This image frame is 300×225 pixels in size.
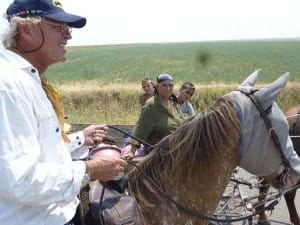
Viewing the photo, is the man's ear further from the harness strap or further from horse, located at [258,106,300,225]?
the harness strap

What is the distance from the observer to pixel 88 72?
46.1m

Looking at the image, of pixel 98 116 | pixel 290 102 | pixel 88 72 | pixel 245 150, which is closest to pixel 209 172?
pixel 245 150

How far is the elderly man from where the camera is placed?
4.92ft

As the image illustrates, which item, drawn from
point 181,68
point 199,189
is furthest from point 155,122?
point 181,68

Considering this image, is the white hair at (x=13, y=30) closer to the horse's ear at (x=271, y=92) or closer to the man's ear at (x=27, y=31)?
the man's ear at (x=27, y=31)

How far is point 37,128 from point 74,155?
82cm

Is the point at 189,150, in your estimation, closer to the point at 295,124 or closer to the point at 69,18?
the point at 69,18

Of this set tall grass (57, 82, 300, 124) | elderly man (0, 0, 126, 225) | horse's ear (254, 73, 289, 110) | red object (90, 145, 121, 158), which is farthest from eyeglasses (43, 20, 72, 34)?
tall grass (57, 82, 300, 124)

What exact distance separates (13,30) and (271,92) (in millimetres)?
1529

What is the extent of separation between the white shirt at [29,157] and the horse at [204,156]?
0.88 m

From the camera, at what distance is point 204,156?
255 centimetres

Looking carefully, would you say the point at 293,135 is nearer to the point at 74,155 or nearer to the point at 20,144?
the point at 74,155

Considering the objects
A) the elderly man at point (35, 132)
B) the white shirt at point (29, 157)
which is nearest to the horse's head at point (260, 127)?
the elderly man at point (35, 132)

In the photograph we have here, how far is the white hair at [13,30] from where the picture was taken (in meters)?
1.78
